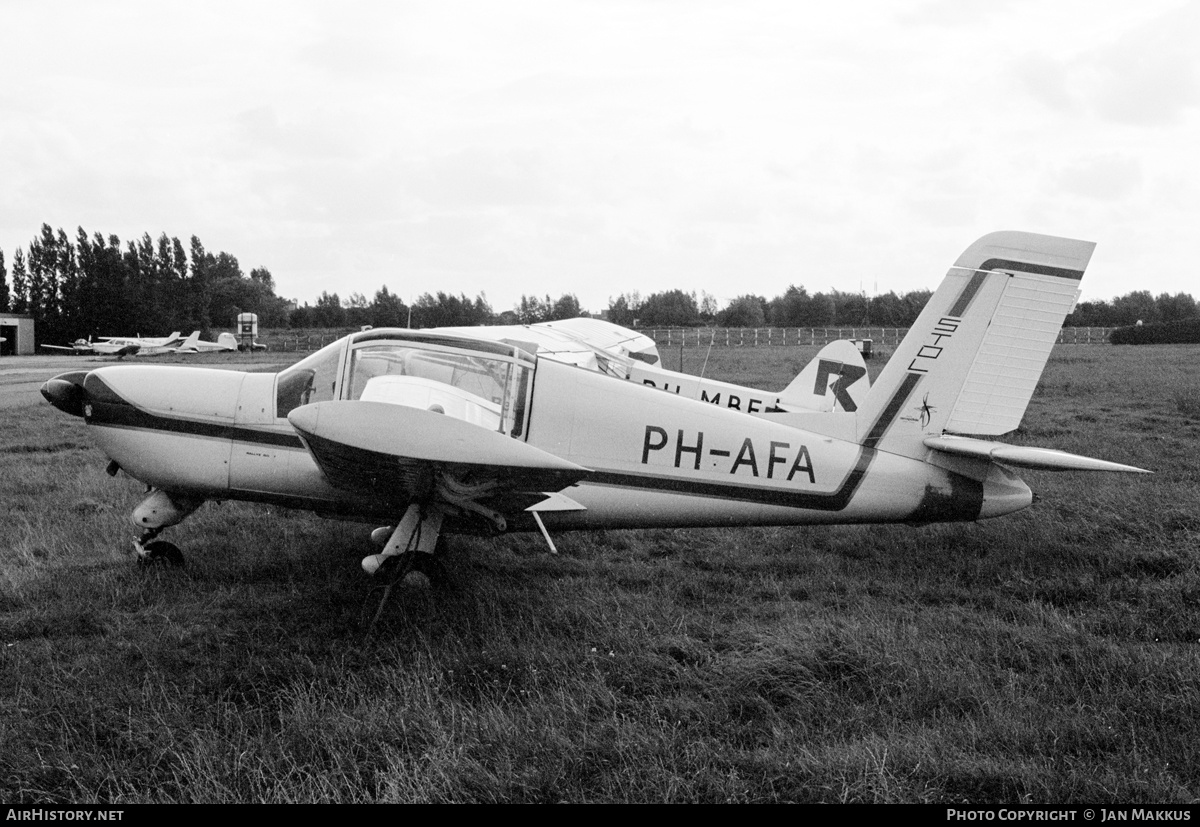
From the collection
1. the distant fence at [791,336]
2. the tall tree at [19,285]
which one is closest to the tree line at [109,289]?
the tall tree at [19,285]

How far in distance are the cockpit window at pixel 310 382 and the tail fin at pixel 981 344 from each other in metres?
3.83

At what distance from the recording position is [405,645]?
4.55m

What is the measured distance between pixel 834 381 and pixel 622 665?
763cm

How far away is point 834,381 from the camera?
11.0m

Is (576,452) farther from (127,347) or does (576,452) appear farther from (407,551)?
(127,347)

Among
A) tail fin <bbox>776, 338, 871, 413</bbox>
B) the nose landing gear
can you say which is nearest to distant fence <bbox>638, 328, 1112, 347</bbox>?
tail fin <bbox>776, 338, 871, 413</bbox>

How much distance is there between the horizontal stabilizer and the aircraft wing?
2.89 metres

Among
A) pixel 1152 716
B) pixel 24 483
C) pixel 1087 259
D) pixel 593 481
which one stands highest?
pixel 1087 259

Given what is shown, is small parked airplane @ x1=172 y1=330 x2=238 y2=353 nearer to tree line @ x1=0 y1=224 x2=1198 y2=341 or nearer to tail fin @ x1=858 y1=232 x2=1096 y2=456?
tree line @ x1=0 y1=224 x2=1198 y2=341

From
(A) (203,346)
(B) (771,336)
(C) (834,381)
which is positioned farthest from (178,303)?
(C) (834,381)

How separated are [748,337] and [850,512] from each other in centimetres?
4561

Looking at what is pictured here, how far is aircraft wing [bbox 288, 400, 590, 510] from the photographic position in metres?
4.27

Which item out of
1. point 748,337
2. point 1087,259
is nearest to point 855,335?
point 748,337
